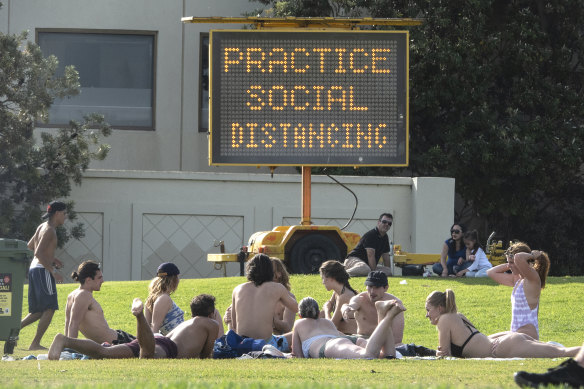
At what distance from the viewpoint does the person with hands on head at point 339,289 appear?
1115 centimetres

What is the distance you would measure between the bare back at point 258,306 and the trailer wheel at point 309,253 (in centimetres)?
714

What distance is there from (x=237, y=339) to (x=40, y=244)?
3.21m

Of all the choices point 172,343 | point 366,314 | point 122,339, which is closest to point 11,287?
point 122,339

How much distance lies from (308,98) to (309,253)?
105 inches

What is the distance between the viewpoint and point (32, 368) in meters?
8.78

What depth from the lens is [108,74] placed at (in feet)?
88.9

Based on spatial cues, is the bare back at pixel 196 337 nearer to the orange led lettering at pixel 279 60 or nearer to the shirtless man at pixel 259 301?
the shirtless man at pixel 259 301

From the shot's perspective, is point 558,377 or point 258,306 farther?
point 258,306

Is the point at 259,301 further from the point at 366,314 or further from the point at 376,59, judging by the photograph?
the point at 376,59

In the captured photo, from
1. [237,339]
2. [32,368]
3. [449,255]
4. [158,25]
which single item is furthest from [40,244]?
[158,25]

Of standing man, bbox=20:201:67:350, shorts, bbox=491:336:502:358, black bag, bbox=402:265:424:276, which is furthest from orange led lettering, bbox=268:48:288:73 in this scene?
shorts, bbox=491:336:502:358

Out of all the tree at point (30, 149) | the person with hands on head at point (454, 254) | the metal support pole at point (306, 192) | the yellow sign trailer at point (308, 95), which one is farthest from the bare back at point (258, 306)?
the tree at point (30, 149)

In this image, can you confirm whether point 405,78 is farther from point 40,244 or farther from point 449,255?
point 40,244

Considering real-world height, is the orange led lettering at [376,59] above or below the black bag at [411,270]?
above
